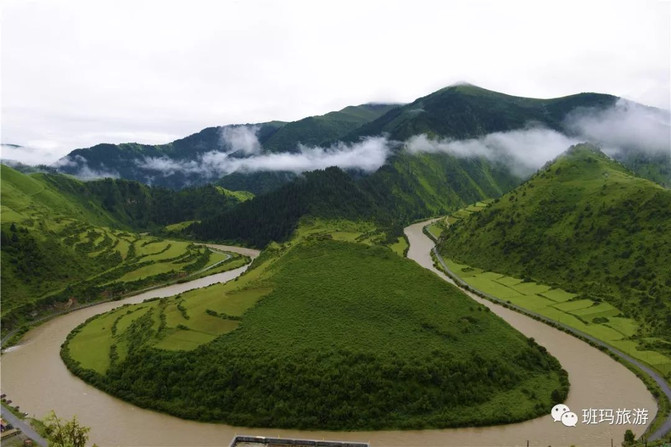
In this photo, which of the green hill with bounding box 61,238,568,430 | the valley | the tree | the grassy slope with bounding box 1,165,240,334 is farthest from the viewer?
the grassy slope with bounding box 1,165,240,334

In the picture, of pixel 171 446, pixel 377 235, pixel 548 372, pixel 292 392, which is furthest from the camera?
pixel 377 235

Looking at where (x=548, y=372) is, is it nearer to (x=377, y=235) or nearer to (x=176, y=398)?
(x=176, y=398)

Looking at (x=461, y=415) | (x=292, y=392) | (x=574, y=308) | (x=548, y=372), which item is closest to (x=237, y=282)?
(x=292, y=392)

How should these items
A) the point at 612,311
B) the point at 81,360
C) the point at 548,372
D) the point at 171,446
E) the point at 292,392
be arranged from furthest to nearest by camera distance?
the point at 612,311
the point at 81,360
the point at 548,372
the point at 292,392
the point at 171,446

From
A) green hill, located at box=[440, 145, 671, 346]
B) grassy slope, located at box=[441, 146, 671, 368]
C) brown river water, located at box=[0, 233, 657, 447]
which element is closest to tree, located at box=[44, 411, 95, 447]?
brown river water, located at box=[0, 233, 657, 447]

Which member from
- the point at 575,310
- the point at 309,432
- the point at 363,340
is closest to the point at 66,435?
the point at 309,432

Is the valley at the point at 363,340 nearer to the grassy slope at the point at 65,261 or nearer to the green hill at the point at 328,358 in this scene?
the green hill at the point at 328,358

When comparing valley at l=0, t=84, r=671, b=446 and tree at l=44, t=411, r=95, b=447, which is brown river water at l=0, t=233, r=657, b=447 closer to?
valley at l=0, t=84, r=671, b=446
